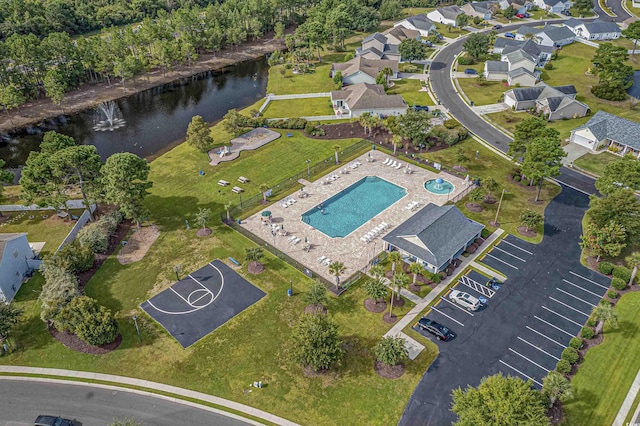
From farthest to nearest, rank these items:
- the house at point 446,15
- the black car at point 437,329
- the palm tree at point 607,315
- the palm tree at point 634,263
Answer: the house at point 446,15 → the palm tree at point 634,263 → the black car at point 437,329 → the palm tree at point 607,315

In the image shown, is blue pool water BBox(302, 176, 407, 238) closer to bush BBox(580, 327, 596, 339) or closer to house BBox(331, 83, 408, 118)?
house BBox(331, 83, 408, 118)

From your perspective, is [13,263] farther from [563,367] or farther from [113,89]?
[113,89]

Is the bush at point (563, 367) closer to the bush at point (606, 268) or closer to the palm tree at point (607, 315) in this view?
the palm tree at point (607, 315)

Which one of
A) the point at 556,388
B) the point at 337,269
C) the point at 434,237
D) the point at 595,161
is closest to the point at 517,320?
the point at 556,388

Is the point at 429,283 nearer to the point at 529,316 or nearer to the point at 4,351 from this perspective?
→ the point at 529,316

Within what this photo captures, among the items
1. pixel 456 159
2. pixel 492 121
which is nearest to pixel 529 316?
pixel 456 159

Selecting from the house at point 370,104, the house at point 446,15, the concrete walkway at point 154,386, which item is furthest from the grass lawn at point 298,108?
the house at point 446,15

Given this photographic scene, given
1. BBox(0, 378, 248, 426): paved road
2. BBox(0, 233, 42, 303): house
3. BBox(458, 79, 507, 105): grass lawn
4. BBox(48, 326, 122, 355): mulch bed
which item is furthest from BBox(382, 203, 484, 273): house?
BBox(458, 79, 507, 105): grass lawn
